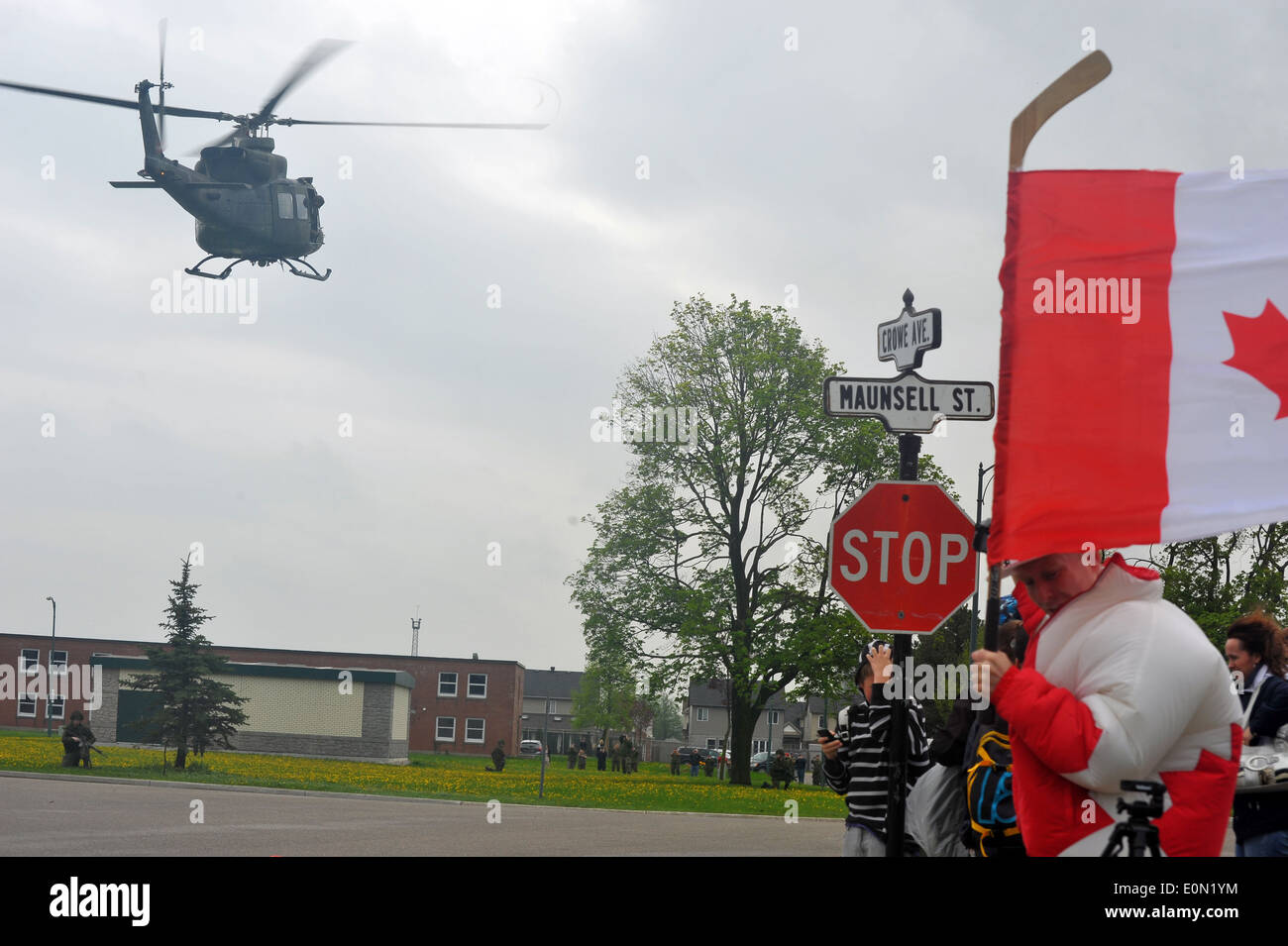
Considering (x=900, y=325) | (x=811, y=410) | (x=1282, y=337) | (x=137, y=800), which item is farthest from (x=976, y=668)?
(x=811, y=410)

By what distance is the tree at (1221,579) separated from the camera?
35125mm

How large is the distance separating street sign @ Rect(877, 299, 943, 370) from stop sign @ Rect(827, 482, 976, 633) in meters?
0.75

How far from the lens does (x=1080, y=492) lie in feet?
11.9

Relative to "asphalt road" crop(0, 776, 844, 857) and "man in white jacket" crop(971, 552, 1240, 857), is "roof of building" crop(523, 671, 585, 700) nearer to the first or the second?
"asphalt road" crop(0, 776, 844, 857)

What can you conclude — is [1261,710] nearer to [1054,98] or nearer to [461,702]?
[1054,98]

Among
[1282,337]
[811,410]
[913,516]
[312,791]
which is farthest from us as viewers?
[811,410]

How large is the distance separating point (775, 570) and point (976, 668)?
125 feet

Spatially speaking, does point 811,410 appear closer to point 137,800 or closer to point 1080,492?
point 137,800

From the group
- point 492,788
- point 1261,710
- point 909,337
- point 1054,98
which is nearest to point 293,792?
point 492,788

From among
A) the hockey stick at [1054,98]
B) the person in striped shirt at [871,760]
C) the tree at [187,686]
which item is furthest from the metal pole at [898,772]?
the tree at [187,686]

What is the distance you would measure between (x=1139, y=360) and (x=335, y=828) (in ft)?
48.6

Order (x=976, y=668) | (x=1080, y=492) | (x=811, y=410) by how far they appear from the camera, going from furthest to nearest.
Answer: (x=811, y=410) < (x=1080, y=492) < (x=976, y=668)

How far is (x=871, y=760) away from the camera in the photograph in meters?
6.99
